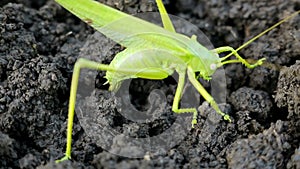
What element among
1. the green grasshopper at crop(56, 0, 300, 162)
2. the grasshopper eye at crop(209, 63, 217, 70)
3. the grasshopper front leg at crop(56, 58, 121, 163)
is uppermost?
the green grasshopper at crop(56, 0, 300, 162)

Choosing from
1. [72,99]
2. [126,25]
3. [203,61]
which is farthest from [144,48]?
[72,99]

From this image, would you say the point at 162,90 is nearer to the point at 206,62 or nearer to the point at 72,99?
the point at 206,62

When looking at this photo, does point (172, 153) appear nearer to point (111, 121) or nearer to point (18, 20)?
point (111, 121)

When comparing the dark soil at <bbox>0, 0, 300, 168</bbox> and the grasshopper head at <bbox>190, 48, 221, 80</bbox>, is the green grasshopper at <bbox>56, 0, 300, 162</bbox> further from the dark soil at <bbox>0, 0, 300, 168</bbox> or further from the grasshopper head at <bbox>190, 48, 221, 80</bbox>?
the dark soil at <bbox>0, 0, 300, 168</bbox>

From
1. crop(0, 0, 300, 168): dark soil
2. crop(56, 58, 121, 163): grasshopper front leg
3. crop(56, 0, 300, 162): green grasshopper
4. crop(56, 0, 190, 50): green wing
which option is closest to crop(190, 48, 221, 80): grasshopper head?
crop(56, 0, 300, 162): green grasshopper

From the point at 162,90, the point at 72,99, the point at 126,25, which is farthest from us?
the point at 162,90

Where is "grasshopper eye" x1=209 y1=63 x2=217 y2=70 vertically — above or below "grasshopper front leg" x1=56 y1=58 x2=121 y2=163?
above

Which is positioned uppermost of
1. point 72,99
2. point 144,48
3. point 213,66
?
point 144,48

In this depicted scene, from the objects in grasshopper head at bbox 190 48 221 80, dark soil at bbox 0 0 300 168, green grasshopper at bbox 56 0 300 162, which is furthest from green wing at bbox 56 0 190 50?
dark soil at bbox 0 0 300 168

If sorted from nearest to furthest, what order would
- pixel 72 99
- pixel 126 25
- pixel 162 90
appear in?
pixel 72 99
pixel 126 25
pixel 162 90

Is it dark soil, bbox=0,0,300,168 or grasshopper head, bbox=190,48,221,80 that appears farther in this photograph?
grasshopper head, bbox=190,48,221,80
